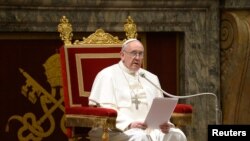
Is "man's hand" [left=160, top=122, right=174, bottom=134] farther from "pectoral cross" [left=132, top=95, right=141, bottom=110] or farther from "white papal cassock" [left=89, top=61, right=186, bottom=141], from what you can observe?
"pectoral cross" [left=132, top=95, right=141, bottom=110]

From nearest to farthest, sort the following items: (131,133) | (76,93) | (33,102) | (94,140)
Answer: (131,133) < (94,140) < (76,93) < (33,102)

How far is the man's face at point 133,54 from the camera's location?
6797 mm

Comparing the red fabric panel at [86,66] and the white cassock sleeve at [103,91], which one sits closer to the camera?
the white cassock sleeve at [103,91]

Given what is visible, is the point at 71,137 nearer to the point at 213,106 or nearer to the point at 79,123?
the point at 79,123

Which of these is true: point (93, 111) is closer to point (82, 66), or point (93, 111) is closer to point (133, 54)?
point (133, 54)

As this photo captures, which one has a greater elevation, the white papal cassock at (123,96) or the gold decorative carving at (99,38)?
the gold decorative carving at (99,38)

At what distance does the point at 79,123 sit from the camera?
6695mm

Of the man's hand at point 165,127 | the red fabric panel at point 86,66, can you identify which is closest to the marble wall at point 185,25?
the red fabric panel at point 86,66

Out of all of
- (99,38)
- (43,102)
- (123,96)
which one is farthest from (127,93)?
(43,102)

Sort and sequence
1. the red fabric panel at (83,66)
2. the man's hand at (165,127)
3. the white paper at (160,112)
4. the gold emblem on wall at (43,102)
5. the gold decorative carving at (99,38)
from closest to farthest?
the white paper at (160,112) < the man's hand at (165,127) < the red fabric panel at (83,66) < the gold decorative carving at (99,38) < the gold emblem on wall at (43,102)

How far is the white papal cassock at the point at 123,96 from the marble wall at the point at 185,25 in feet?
4.81

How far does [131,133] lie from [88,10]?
241cm

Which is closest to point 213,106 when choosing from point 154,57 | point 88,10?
point 154,57

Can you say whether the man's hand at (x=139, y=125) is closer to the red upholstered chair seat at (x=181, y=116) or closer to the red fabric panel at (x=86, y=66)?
the red upholstered chair seat at (x=181, y=116)
